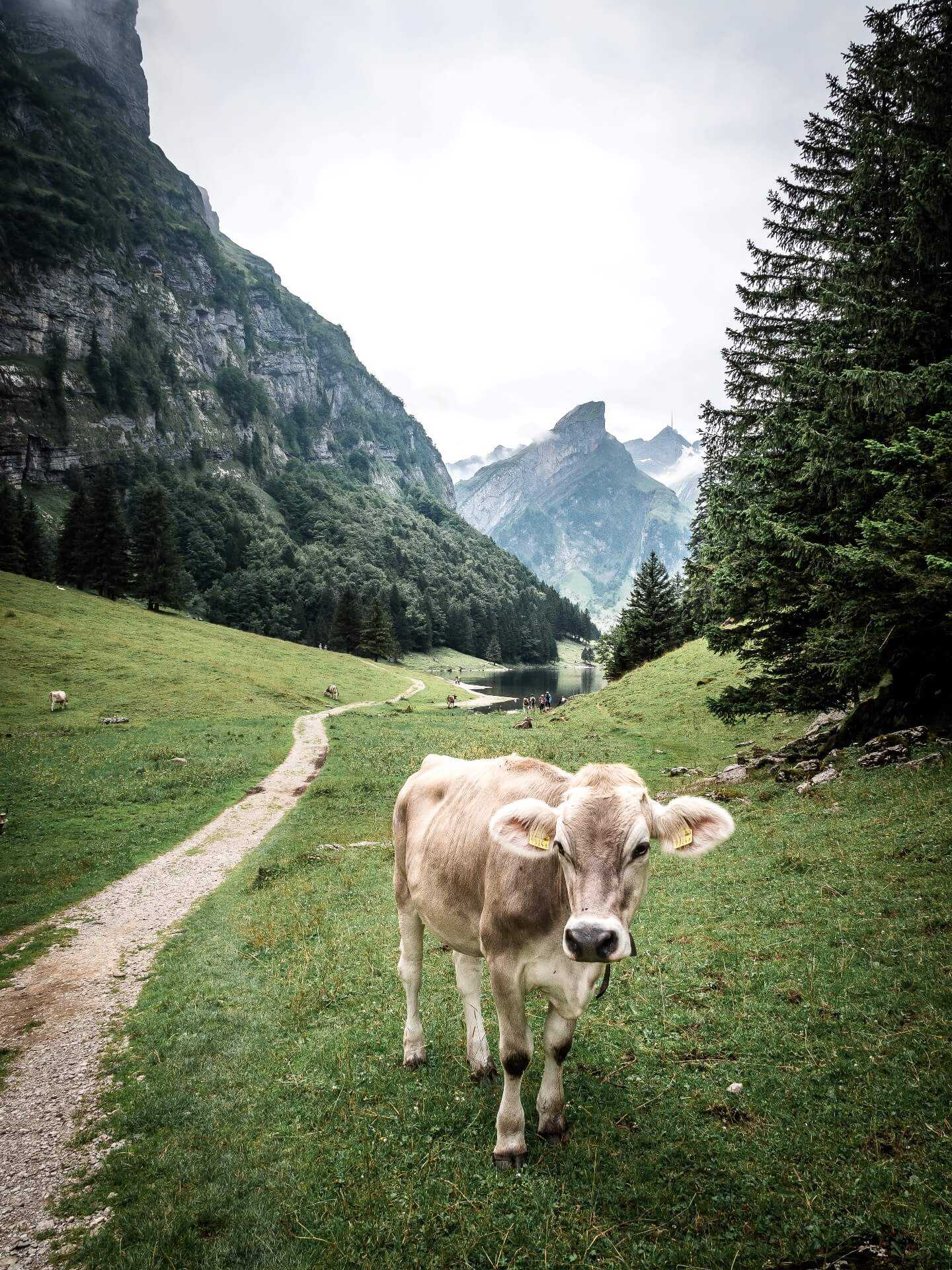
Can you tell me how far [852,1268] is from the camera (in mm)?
3648

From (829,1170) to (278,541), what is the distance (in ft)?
589

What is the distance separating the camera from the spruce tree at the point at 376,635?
103250mm

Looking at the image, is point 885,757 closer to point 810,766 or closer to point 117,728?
point 810,766

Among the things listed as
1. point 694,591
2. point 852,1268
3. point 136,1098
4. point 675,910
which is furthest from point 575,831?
point 694,591

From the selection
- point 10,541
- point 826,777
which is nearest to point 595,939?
point 826,777

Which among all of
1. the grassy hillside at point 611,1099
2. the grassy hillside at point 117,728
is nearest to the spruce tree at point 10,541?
the grassy hillside at point 117,728

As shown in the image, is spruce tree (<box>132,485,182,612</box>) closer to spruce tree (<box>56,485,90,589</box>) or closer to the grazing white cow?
spruce tree (<box>56,485,90,589</box>)

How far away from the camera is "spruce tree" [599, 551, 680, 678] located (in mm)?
56250

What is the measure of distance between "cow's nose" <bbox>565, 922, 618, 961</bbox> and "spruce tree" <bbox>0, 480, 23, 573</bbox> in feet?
278

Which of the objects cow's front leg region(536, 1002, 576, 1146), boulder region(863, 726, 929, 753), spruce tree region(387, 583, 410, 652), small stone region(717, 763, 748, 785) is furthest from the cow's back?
spruce tree region(387, 583, 410, 652)

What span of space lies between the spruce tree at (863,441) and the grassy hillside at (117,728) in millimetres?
→ 19419

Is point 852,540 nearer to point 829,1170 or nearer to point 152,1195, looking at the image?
point 829,1170

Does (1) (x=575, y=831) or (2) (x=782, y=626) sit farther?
(2) (x=782, y=626)

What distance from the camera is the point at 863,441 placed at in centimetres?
Answer: 1220
